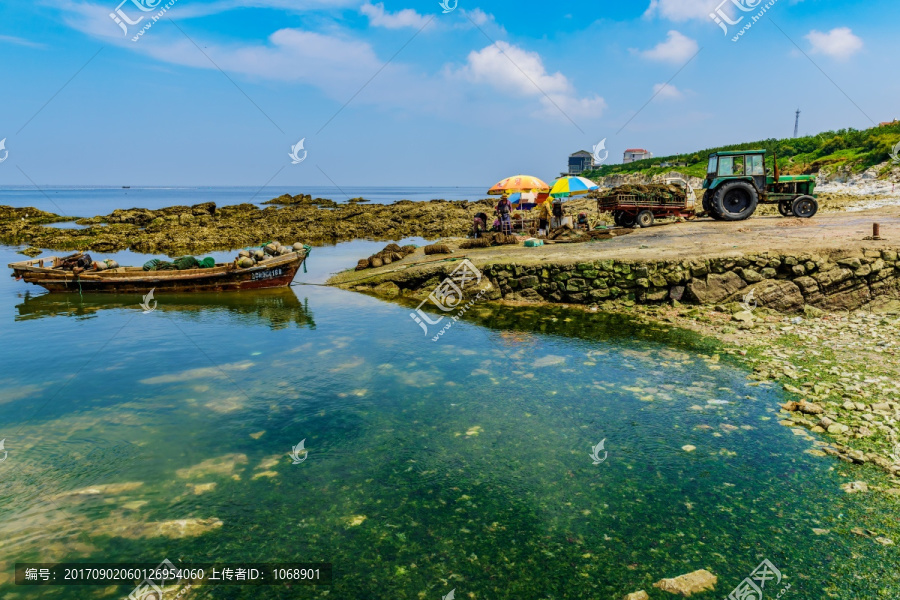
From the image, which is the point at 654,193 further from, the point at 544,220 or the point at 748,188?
the point at 544,220

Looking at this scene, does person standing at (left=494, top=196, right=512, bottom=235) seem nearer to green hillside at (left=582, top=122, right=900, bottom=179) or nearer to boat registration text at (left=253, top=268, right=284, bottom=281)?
boat registration text at (left=253, top=268, right=284, bottom=281)

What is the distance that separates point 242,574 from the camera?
5707 mm

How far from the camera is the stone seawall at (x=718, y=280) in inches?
568

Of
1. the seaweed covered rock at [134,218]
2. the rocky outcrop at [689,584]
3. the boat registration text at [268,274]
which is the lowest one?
the rocky outcrop at [689,584]

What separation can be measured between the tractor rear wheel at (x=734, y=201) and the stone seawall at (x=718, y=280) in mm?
7884

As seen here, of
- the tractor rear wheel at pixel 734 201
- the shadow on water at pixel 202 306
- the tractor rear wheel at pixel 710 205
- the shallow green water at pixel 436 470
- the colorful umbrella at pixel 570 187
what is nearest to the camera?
the shallow green water at pixel 436 470

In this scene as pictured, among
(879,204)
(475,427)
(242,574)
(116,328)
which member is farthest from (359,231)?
(242,574)

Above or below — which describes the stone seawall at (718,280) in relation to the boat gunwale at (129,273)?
below

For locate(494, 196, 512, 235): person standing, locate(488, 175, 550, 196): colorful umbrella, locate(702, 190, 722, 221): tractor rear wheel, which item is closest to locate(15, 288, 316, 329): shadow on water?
locate(488, 175, 550, 196): colorful umbrella

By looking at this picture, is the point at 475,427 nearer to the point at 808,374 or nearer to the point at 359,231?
the point at 808,374

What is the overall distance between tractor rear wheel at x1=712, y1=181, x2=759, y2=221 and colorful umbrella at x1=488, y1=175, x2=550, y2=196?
755 cm

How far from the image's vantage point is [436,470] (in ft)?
25.4

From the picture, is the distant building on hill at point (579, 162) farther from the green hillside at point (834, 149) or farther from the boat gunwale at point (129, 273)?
the boat gunwale at point (129, 273)

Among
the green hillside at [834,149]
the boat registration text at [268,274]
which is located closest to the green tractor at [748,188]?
the green hillside at [834,149]
